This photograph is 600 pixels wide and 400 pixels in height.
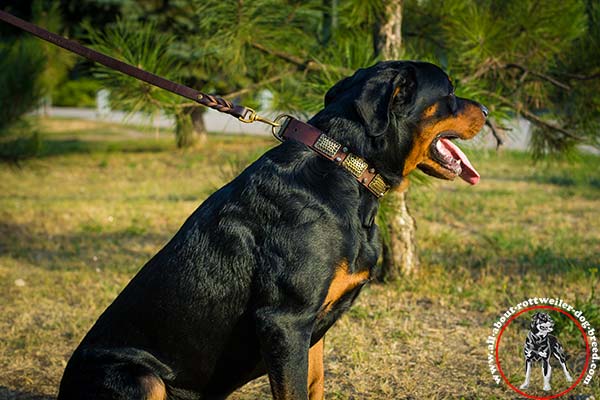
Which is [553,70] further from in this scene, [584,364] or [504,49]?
[584,364]

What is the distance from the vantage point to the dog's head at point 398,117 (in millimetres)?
2734

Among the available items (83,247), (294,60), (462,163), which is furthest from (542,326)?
(83,247)

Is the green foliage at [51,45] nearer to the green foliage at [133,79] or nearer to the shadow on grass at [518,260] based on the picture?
the green foliage at [133,79]

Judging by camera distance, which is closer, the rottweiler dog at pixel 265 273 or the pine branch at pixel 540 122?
the rottweiler dog at pixel 265 273

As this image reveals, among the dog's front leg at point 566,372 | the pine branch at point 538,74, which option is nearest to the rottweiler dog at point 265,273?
the dog's front leg at point 566,372

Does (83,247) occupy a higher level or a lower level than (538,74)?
lower

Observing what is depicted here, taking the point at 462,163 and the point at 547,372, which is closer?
the point at 462,163

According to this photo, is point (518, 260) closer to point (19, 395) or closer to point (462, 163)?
point (462, 163)

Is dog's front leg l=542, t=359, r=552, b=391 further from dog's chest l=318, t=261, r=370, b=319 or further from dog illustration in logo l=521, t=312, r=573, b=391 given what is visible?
dog's chest l=318, t=261, r=370, b=319

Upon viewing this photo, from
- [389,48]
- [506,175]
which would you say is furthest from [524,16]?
[506,175]

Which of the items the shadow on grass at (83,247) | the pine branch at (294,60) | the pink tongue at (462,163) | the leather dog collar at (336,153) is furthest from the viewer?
the shadow on grass at (83,247)

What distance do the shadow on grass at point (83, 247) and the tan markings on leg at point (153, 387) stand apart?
3.40 meters

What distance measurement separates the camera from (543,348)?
145 inches
